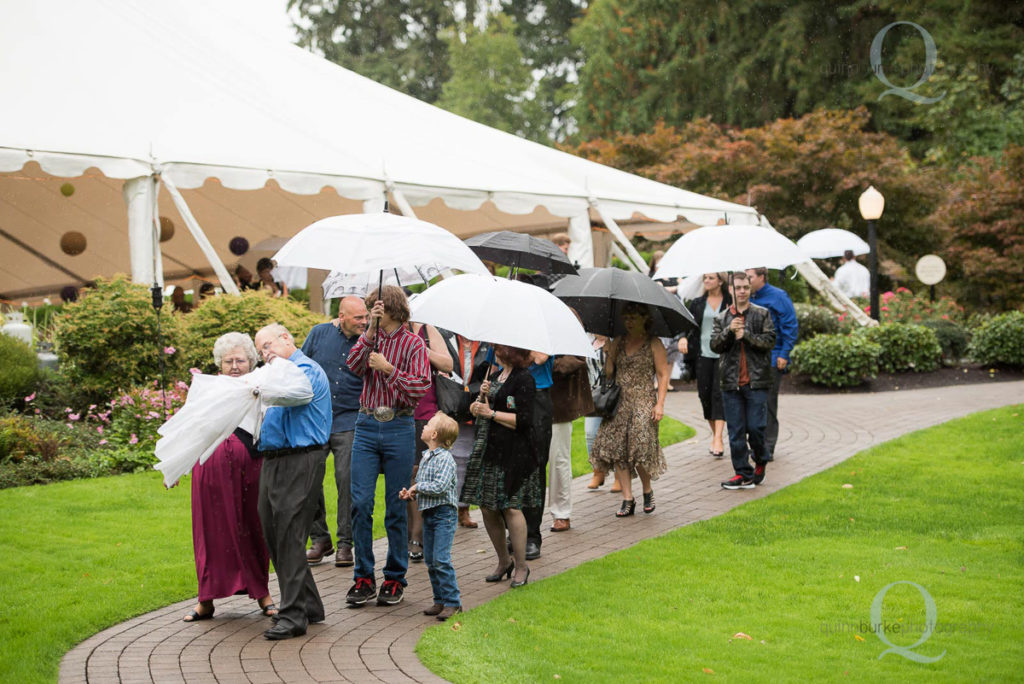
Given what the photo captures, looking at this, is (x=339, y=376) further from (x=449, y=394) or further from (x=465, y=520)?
(x=465, y=520)

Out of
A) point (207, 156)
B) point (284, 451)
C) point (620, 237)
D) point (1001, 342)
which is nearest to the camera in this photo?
point (284, 451)

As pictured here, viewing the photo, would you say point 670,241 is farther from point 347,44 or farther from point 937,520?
point 347,44

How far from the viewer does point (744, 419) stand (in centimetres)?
926

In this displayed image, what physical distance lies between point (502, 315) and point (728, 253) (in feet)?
11.7

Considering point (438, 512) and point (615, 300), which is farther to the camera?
point (615, 300)

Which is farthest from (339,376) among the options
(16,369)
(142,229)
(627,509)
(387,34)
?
(387,34)

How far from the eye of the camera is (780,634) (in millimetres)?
5598

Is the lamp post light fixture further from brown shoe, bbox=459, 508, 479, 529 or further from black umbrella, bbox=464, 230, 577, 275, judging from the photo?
brown shoe, bbox=459, 508, 479, 529

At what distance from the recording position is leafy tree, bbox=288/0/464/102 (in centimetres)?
4731

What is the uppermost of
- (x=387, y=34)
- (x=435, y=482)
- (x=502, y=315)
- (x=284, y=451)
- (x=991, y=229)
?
(x=387, y=34)

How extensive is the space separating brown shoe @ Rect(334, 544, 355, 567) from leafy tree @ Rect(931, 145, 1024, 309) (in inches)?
624

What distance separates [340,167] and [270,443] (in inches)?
361

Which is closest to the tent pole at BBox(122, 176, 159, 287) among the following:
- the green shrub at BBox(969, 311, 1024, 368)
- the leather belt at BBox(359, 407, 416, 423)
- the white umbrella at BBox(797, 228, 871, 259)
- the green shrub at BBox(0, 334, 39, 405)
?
the green shrub at BBox(0, 334, 39, 405)

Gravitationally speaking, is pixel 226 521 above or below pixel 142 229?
below
